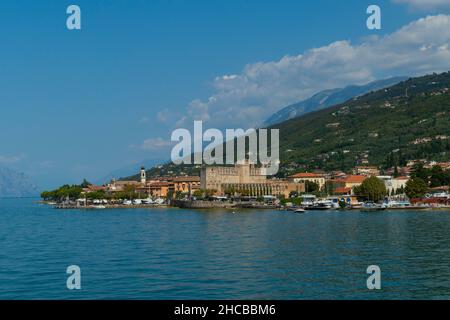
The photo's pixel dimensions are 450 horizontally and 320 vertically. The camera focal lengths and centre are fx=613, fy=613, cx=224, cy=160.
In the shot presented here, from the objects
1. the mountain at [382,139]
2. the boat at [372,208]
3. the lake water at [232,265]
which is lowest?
the lake water at [232,265]

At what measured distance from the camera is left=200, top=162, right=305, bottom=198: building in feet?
389

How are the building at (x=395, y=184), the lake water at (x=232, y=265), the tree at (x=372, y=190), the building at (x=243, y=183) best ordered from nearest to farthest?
the lake water at (x=232, y=265) → the tree at (x=372, y=190) → the building at (x=395, y=184) → the building at (x=243, y=183)

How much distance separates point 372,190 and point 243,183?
40623 mm

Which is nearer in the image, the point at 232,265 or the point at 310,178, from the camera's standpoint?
the point at 232,265

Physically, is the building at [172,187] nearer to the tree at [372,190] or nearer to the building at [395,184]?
the building at [395,184]

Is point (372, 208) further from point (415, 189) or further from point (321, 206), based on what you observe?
point (415, 189)

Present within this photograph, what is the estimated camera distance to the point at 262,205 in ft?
319

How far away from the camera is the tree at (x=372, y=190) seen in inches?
3565

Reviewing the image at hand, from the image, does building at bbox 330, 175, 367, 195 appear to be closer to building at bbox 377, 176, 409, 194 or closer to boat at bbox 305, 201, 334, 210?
building at bbox 377, 176, 409, 194

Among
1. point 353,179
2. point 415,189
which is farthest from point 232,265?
point 353,179

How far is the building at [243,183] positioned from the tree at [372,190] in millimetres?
23621

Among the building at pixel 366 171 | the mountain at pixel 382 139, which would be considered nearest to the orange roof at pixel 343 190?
the building at pixel 366 171

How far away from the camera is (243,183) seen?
416 ft
